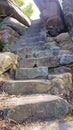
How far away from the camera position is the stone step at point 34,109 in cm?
226

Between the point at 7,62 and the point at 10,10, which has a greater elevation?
the point at 10,10

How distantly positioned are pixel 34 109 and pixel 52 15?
3.88 meters

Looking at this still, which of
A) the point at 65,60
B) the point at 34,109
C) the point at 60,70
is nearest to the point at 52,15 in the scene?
the point at 65,60

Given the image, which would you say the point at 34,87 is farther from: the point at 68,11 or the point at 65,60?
the point at 68,11

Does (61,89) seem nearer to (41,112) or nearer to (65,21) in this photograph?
(41,112)

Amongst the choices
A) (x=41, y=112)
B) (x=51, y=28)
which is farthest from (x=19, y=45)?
(x=41, y=112)

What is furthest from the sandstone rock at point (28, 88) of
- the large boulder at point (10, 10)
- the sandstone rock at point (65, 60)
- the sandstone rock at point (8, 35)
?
the large boulder at point (10, 10)

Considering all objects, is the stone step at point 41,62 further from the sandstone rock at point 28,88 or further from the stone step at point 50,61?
the sandstone rock at point 28,88

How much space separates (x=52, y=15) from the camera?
18.8 ft

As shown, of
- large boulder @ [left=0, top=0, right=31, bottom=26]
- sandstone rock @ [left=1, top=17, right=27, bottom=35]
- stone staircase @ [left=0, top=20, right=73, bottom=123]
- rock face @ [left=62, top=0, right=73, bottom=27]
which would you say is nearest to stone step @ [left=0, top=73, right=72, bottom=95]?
stone staircase @ [left=0, top=20, right=73, bottom=123]

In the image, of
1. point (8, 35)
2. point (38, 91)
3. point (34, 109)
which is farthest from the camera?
point (8, 35)

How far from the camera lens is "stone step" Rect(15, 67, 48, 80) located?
10.4 feet

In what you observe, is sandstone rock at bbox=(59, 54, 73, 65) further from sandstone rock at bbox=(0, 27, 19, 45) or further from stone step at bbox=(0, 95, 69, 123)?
sandstone rock at bbox=(0, 27, 19, 45)

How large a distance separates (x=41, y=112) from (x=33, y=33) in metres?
4.12
